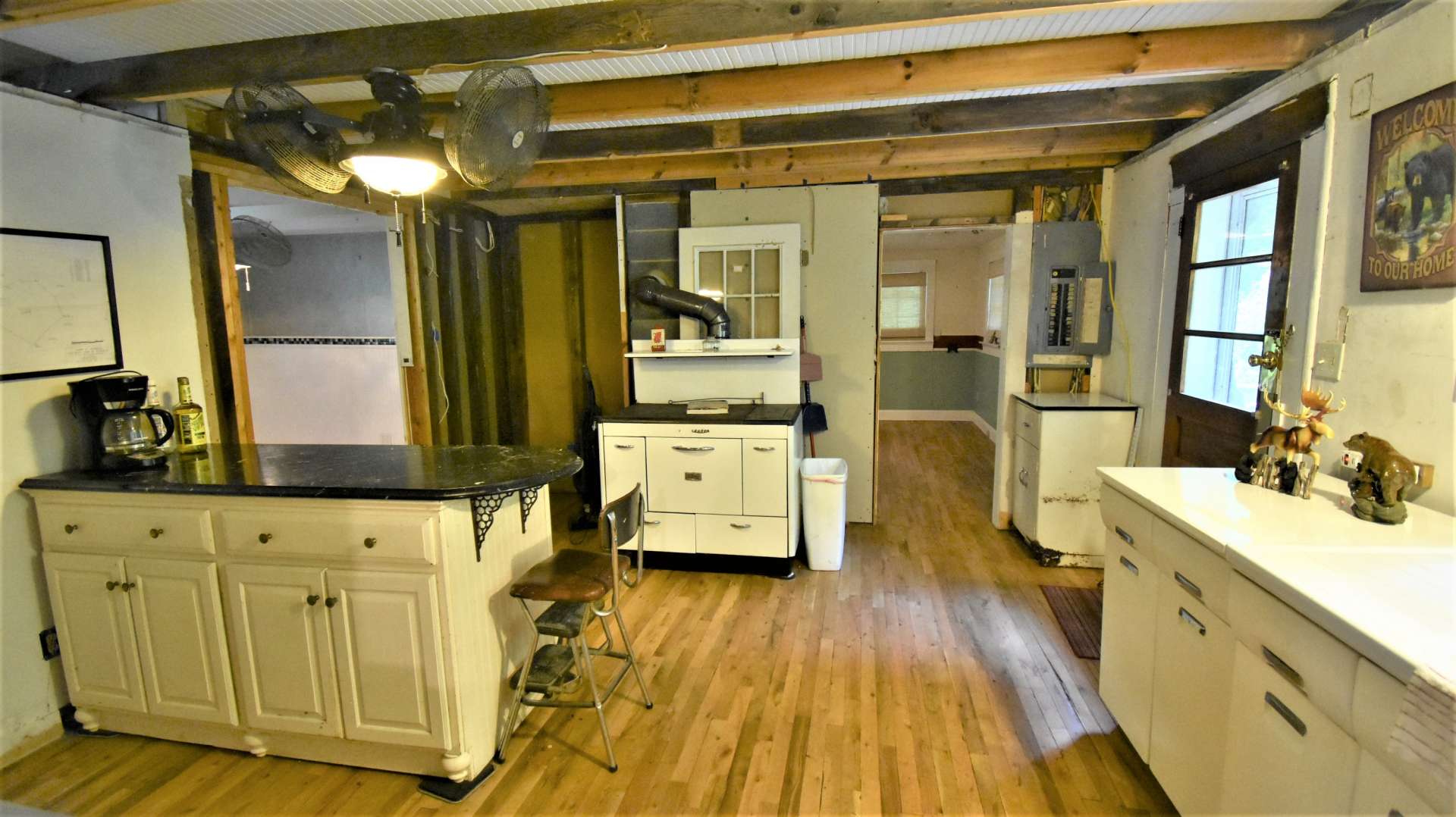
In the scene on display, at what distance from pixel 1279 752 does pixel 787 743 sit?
1281mm

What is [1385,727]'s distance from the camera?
96cm

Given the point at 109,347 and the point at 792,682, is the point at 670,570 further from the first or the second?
the point at 109,347

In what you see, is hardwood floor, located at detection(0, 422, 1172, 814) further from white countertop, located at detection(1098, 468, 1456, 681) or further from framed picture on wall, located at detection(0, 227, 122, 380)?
framed picture on wall, located at detection(0, 227, 122, 380)

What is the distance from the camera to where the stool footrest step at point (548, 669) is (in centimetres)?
209

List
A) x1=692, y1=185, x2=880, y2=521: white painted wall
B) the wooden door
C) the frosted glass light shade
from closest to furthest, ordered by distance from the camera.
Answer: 1. the frosted glass light shade
2. the wooden door
3. x1=692, y1=185, x2=880, y2=521: white painted wall

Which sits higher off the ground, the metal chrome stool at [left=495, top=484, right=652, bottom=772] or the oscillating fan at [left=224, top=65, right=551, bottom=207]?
the oscillating fan at [left=224, top=65, right=551, bottom=207]

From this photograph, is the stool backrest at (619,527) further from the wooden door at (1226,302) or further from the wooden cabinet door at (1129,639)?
the wooden door at (1226,302)

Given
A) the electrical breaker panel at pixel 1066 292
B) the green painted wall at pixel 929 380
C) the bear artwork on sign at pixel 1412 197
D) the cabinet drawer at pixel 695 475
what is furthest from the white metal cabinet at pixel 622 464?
the green painted wall at pixel 929 380

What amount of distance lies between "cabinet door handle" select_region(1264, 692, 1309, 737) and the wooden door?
4.92ft

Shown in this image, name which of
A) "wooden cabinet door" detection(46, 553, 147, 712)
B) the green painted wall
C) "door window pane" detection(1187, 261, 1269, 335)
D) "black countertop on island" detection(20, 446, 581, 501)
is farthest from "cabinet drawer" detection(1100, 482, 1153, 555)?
the green painted wall

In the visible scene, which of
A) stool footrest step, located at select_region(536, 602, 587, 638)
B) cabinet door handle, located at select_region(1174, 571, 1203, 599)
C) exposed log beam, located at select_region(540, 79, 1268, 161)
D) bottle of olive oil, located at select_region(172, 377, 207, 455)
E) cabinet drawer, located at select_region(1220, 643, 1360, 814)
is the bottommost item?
stool footrest step, located at select_region(536, 602, 587, 638)

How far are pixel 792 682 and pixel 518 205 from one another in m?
3.93

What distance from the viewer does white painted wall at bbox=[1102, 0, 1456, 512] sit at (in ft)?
5.13

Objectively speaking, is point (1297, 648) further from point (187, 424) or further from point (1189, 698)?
point (187, 424)
